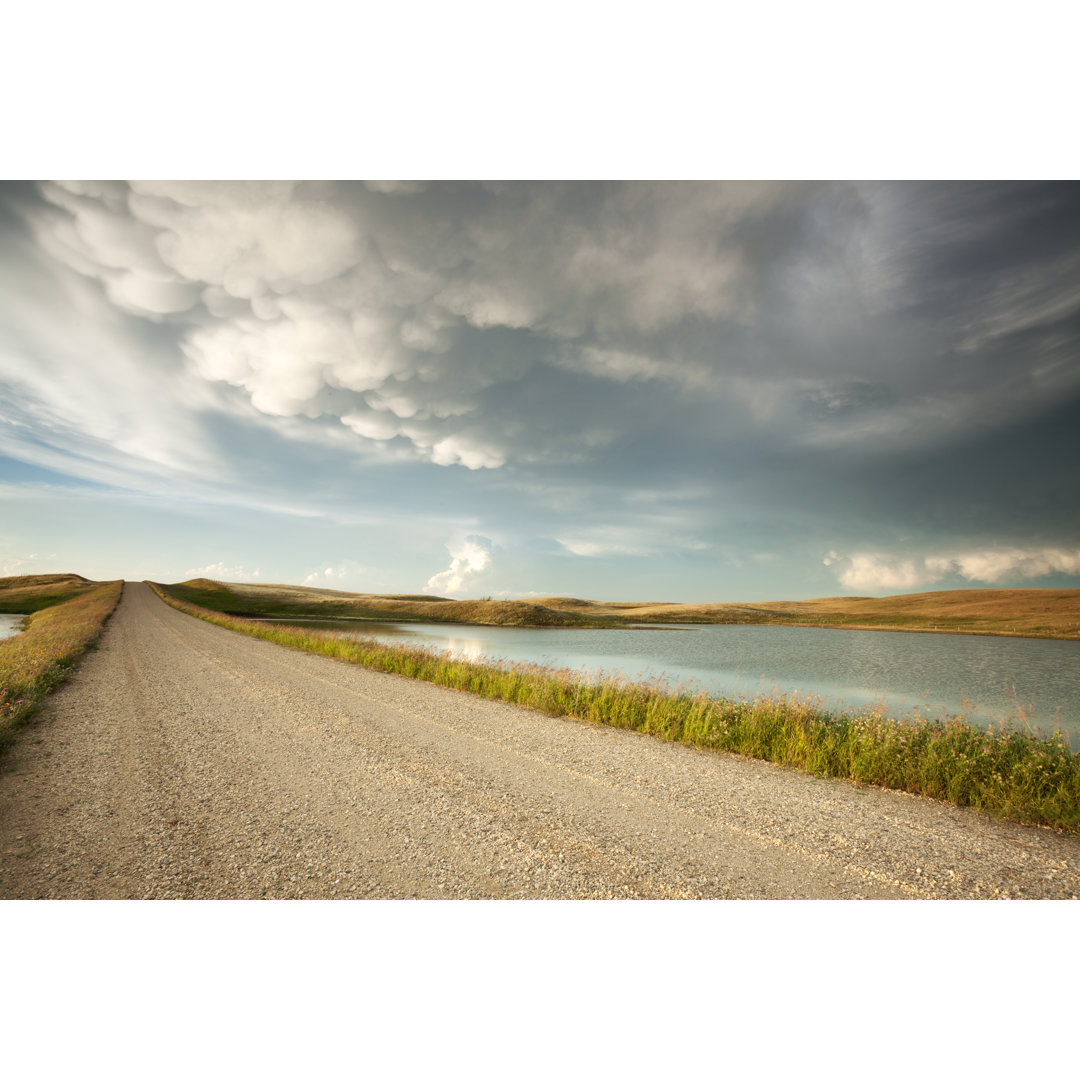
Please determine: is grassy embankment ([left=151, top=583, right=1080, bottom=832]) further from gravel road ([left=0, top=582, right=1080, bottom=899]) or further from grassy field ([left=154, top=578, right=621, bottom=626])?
grassy field ([left=154, top=578, right=621, bottom=626])

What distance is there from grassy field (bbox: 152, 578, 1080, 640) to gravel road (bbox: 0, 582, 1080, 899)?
52.3 m

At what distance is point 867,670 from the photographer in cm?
2194

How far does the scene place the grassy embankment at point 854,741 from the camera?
20.0 feet

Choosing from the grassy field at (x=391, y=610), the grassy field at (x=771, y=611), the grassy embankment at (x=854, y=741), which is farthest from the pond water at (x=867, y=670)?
the grassy field at (x=391, y=610)

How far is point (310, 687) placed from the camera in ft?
42.0

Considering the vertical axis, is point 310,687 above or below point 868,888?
below

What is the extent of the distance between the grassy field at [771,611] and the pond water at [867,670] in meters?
20.1

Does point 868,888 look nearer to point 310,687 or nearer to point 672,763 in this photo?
point 672,763

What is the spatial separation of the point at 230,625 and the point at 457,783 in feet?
115

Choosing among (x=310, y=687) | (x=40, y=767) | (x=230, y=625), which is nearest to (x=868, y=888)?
(x=40, y=767)

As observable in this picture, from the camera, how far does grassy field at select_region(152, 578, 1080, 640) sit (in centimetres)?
4750

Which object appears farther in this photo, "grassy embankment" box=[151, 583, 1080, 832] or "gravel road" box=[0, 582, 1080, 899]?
"grassy embankment" box=[151, 583, 1080, 832]

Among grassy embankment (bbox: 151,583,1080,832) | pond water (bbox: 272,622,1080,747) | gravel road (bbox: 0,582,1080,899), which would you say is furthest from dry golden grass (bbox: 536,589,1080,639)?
gravel road (bbox: 0,582,1080,899)

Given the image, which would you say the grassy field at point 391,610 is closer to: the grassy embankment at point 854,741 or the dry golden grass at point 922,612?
the dry golden grass at point 922,612
